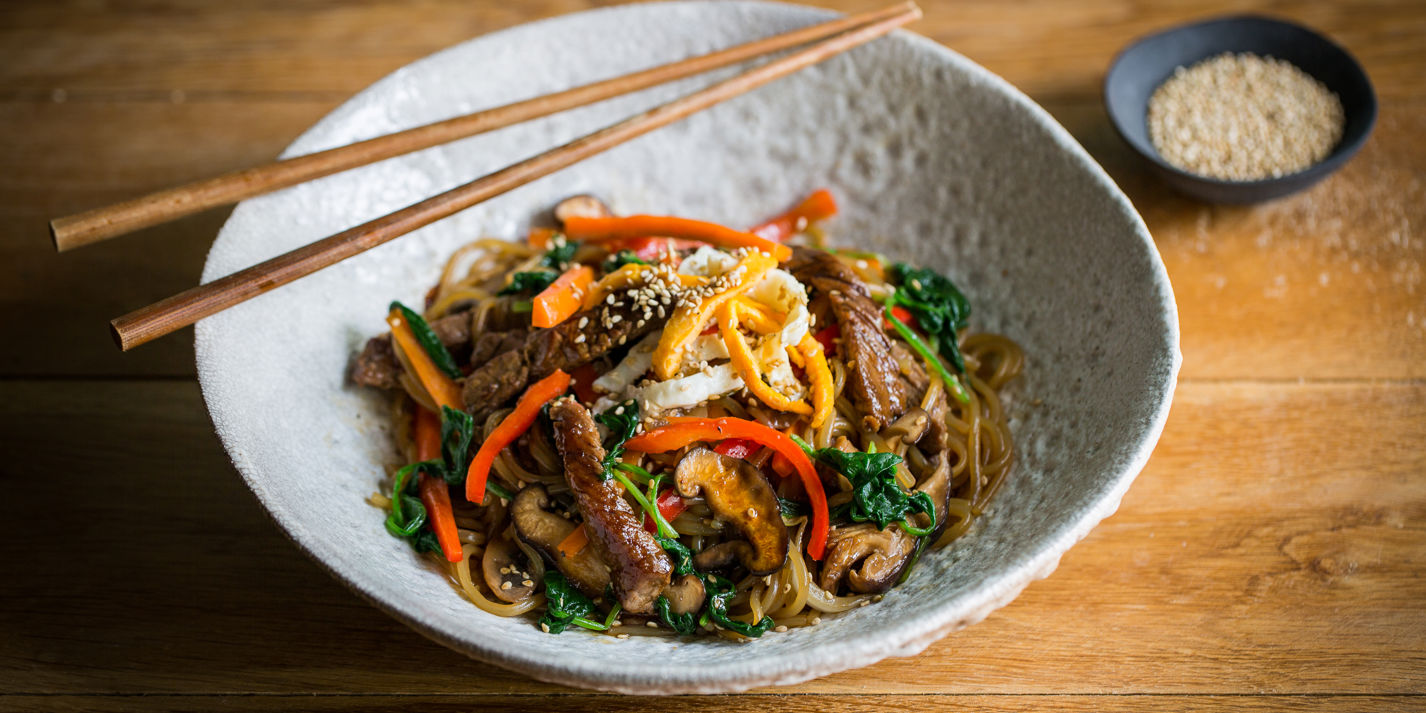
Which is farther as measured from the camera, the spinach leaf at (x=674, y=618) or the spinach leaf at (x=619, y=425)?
the spinach leaf at (x=619, y=425)

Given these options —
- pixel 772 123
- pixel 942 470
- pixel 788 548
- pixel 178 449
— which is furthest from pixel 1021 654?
pixel 178 449

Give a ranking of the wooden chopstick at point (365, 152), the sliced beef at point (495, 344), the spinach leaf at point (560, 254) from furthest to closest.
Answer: the spinach leaf at point (560, 254)
the sliced beef at point (495, 344)
the wooden chopstick at point (365, 152)

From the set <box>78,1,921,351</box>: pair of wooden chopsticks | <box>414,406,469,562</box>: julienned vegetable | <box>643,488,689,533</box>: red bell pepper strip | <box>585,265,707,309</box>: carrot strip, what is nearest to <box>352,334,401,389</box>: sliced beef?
<box>414,406,469,562</box>: julienned vegetable

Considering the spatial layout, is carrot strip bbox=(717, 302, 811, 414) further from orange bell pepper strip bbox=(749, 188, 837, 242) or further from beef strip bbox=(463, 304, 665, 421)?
orange bell pepper strip bbox=(749, 188, 837, 242)

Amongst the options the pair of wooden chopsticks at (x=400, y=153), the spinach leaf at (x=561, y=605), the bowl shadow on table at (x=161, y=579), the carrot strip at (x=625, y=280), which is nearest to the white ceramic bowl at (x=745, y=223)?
the spinach leaf at (x=561, y=605)

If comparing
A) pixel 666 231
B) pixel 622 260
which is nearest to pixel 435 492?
pixel 622 260

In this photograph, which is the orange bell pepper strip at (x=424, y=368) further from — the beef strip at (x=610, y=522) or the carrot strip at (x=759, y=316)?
the carrot strip at (x=759, y=316)

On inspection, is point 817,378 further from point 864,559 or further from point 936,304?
point 936,304
